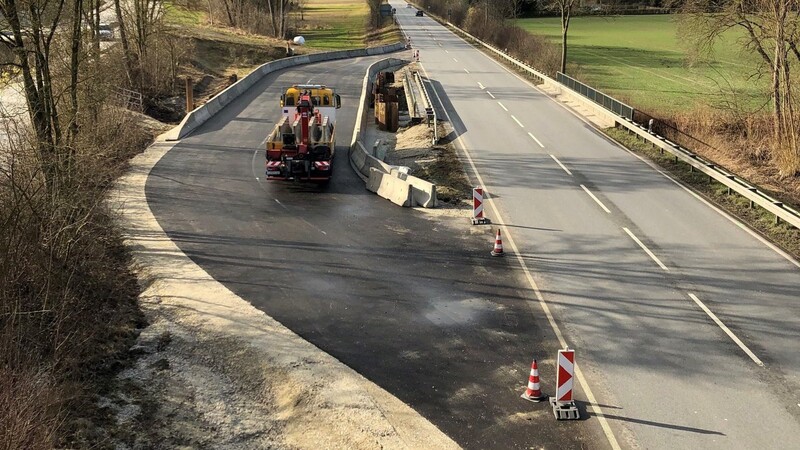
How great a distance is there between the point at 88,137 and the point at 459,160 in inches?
479

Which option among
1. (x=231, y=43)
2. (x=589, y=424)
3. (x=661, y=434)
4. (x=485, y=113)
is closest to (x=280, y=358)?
(x=589, y=424)

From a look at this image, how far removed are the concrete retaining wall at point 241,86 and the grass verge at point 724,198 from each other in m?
18.2

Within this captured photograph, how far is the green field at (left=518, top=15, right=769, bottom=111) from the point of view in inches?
1526

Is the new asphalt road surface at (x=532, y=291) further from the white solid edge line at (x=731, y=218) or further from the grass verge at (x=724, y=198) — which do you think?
the grass verge at (x=724, y=198)

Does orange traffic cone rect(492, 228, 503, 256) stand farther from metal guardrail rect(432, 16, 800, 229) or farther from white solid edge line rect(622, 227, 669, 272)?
metal guardrail rect(432, 16, 800, 229)

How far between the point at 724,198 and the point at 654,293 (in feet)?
26.2

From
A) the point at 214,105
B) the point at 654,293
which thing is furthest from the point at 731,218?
the point at 214,105

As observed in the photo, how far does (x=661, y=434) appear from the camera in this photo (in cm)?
964

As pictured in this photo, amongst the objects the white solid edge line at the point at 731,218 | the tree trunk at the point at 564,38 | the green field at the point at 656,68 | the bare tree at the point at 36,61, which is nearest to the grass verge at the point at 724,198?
the white solid edge line at the point at 731,218

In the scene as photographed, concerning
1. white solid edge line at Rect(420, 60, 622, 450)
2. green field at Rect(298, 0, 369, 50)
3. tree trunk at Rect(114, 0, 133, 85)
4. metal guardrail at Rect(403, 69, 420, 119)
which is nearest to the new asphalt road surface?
white solid edge line at Rect(420, 60, 622, 450)

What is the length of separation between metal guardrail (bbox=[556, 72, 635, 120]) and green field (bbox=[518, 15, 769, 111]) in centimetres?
315

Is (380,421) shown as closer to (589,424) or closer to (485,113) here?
(589,424)

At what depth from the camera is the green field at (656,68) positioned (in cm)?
3875

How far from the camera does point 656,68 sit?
56500 mm
